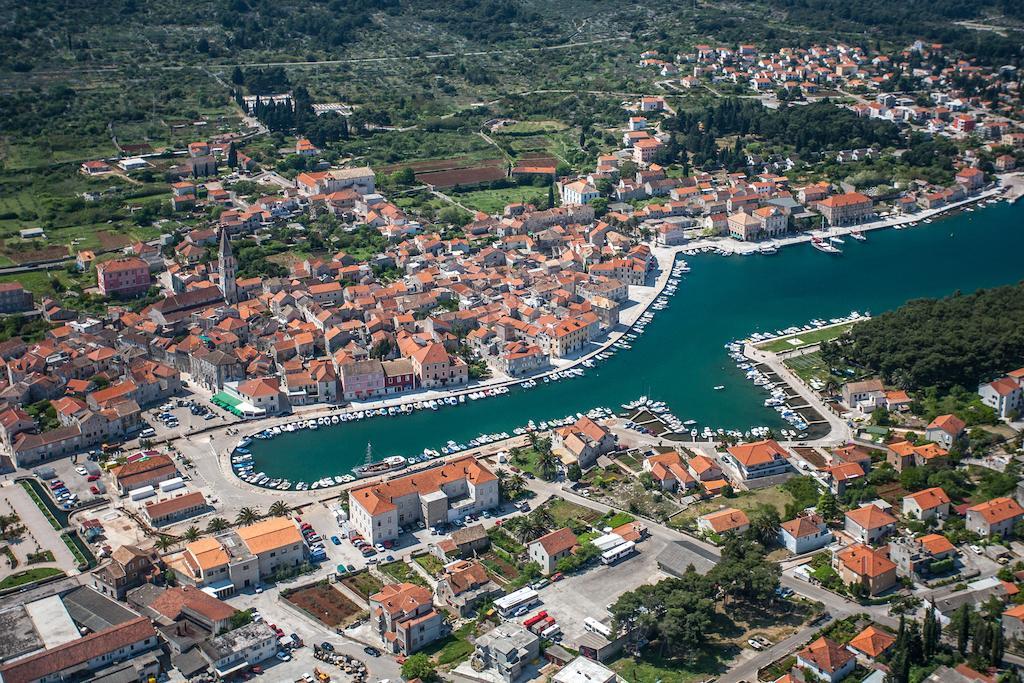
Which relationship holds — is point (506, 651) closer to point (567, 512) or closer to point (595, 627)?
point (595, 627)

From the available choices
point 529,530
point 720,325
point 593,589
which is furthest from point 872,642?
point 720,325

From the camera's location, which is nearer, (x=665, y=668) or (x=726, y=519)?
(x=665, y=668)

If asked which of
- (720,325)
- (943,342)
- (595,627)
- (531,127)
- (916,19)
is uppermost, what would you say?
(916,19)

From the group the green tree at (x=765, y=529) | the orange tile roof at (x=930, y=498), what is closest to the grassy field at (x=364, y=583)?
the green tree at (x=765, y=529)

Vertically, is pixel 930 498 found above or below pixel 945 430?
below

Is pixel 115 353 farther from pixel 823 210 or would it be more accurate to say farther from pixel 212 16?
pixel 212 16
